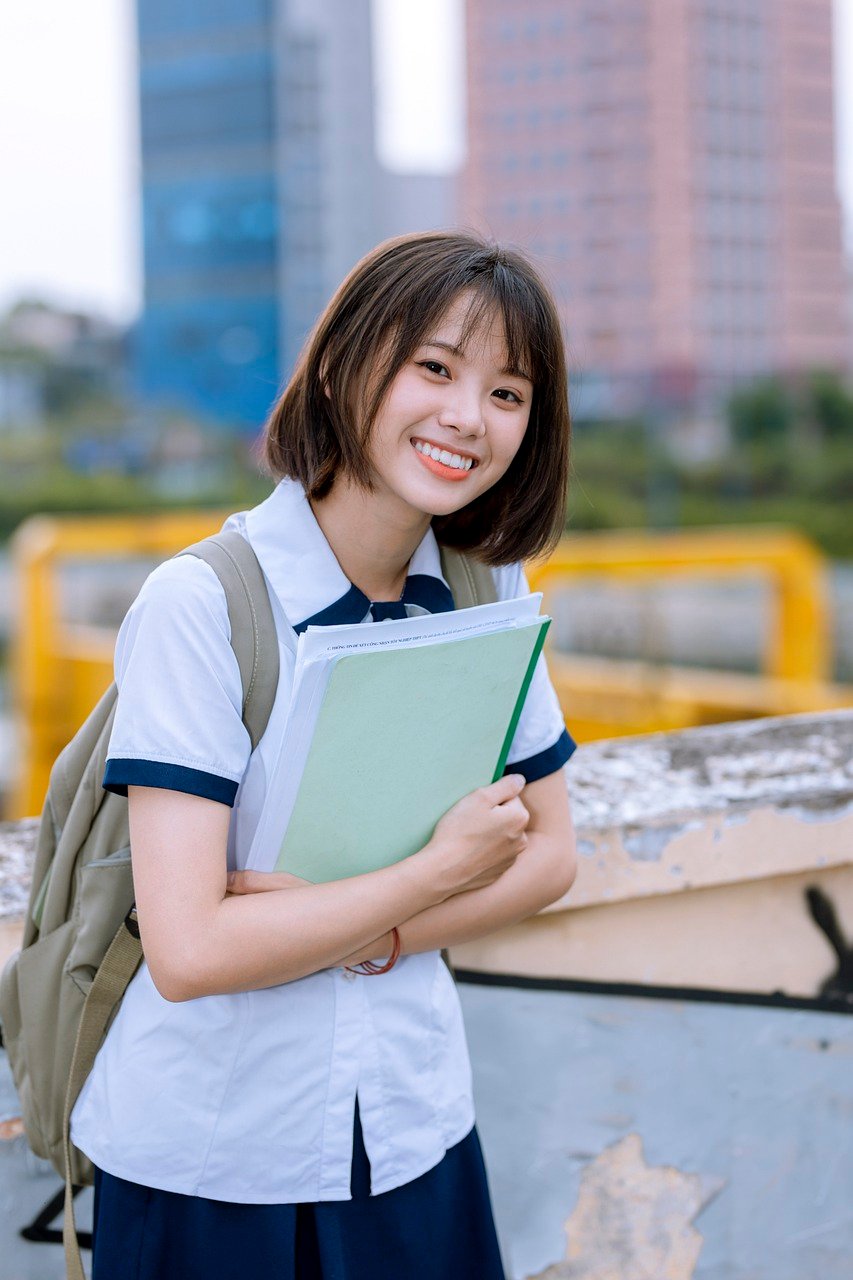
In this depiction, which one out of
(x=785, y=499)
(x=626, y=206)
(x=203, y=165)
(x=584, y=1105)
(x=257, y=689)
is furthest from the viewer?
(x=626, y=206)

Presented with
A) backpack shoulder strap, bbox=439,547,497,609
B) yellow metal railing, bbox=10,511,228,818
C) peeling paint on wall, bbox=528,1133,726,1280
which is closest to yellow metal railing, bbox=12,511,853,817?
yellow metal railing, bbox=10,511,228,818

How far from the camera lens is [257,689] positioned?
0.99 meters

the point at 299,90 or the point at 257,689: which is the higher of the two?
the point at 299,90

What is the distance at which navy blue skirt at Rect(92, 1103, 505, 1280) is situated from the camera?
1033 mm

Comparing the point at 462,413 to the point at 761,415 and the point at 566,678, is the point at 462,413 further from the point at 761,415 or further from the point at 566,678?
the point at 761,415

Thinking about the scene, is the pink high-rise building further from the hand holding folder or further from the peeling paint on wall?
the hand holding folder

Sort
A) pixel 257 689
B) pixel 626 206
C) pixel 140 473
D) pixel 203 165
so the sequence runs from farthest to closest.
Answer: pixel 626 206 < pixel 203 165 < pixel 140 473 < pixel 257 689

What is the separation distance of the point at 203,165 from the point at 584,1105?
31.7 metres

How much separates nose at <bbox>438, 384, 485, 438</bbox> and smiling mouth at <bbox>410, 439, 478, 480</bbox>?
0.8 inches

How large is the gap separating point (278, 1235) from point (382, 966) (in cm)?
22

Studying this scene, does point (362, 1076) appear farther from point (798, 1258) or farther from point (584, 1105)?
point (798, 1258)

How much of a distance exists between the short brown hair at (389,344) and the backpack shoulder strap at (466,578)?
112mm

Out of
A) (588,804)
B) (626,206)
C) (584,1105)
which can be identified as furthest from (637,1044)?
(626,206)

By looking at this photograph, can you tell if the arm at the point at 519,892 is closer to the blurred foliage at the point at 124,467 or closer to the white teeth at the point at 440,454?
the white teeth at the point at 440,454
